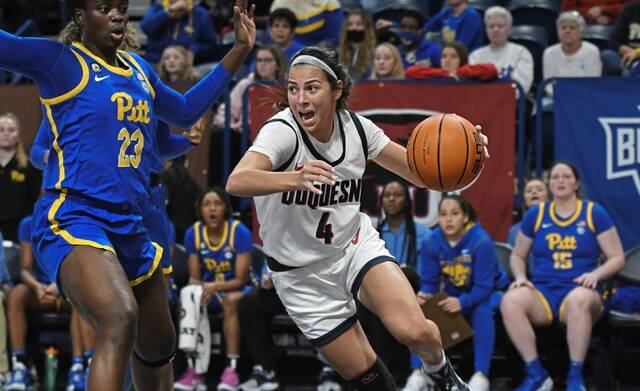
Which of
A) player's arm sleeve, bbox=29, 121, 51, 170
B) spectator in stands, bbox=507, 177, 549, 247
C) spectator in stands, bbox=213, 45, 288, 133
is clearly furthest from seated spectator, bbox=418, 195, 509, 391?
player's arm sleeve, bbox=29, 121, 51, 170

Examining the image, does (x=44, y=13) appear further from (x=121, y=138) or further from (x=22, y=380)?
(x=121, y=138)

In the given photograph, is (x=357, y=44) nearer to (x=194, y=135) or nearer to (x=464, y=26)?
(x=464, y=26)

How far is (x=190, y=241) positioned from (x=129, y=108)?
3930 mm

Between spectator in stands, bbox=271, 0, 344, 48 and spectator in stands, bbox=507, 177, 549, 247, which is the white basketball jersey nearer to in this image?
spectator in stands, bbox=507, 177, 549, 247

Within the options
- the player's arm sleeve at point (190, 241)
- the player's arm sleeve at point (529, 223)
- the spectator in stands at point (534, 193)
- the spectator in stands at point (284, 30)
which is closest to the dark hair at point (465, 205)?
the player's arm sleeve at point (529, 223)

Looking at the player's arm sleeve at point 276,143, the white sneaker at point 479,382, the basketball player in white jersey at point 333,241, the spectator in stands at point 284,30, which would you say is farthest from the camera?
the spectator in stands at point 284,30

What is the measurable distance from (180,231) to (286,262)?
167 inches

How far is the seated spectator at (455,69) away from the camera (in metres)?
8.57

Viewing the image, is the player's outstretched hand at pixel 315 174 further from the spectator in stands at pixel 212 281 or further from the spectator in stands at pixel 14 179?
the spectator in stands at pixel 14 179

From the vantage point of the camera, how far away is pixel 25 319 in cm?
848

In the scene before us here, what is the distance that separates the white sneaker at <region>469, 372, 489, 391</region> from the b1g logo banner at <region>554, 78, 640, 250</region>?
5.48 feet

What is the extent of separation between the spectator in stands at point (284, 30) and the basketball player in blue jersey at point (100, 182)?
5.20m

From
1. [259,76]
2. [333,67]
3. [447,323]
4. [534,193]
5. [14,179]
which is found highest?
[259,76]

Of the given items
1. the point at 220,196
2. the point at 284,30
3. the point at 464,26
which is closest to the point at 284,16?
the point at 284,30
